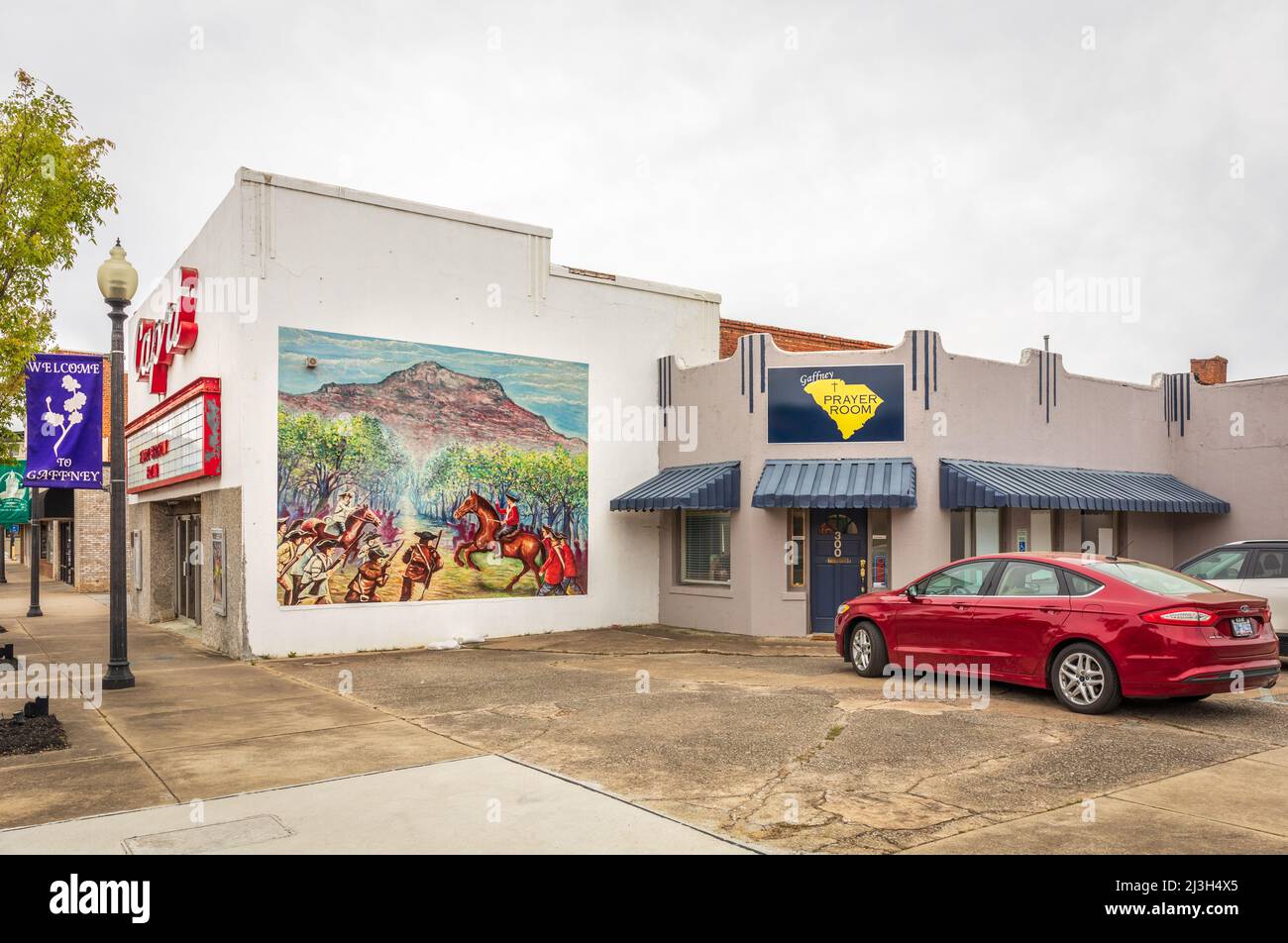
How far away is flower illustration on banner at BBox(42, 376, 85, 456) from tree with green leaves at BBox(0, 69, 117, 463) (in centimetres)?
90

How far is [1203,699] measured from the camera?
10.7 meters

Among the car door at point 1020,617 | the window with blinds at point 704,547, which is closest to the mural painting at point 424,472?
the window with blinds at point 704,547

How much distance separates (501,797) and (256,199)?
38.9 feet

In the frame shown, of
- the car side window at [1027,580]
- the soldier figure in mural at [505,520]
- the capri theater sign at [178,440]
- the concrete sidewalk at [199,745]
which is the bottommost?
the concrete sidewalk at [199,745]

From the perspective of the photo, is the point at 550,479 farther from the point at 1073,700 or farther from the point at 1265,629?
the point at 1265,629

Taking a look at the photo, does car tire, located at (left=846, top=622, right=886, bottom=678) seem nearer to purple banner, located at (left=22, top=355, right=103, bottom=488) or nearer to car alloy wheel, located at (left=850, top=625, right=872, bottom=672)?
car alloy wheel, located at (left=850, top=625, right=872, bottom=672)

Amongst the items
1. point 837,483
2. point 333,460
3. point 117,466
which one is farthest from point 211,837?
point 837,483

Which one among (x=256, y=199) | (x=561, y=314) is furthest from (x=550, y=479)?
(x=256, y=199)

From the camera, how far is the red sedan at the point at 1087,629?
362 inches

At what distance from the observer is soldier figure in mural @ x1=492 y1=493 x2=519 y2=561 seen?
57.4ft

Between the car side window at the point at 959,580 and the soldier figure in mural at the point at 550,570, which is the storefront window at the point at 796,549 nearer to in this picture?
the soldier figure in mural at the point at 550,570

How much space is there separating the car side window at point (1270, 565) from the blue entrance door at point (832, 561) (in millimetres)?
6140

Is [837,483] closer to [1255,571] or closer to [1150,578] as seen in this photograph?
[1255,571]

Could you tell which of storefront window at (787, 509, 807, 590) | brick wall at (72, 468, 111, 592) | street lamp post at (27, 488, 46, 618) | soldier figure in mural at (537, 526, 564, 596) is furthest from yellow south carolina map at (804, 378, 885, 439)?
brick wall at (72, 468, 111, 592)
